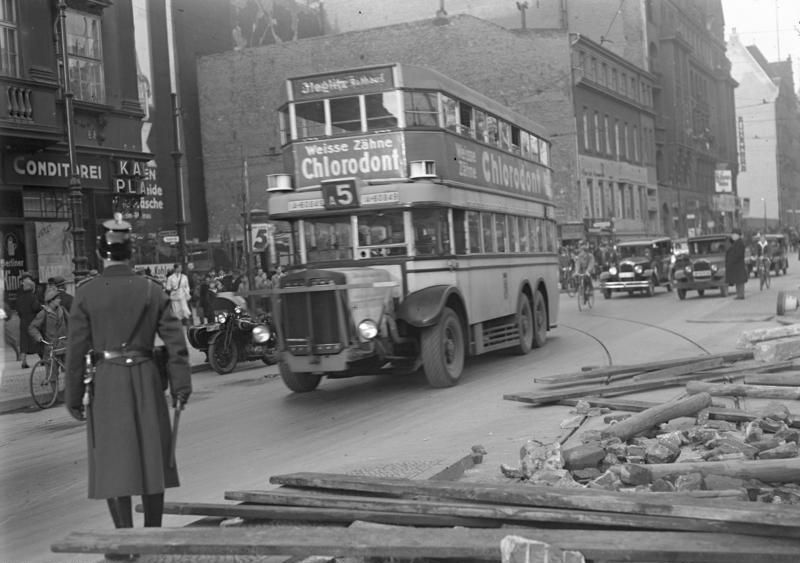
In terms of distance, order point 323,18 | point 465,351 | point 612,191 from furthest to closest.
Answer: point 612,191 → point 323,18 → point 465,351

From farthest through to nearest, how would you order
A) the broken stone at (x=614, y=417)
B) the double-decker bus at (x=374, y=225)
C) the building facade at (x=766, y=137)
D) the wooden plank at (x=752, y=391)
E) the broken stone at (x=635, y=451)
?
the building facade at (x=766, y=137) < the double-decker bus at (x=374, y=225) < the wooden plank at (x=752, y=391) < the broken stone at (x=614, y=417) < the broken stone at (x=635, y=451)

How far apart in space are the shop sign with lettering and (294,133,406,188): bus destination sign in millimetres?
11146

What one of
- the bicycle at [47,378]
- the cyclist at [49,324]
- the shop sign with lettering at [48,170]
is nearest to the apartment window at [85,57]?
the shop sign with lettering at [48,170]

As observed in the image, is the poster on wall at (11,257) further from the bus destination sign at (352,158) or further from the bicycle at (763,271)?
the bicycle at (763,271)

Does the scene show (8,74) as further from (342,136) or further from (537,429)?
(537,429)

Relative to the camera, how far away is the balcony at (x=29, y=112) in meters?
20.4

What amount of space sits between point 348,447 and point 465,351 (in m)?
5.20

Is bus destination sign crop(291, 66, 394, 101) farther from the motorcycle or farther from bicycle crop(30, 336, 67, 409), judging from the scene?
the motorcycle

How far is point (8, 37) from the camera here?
2078 centimetres

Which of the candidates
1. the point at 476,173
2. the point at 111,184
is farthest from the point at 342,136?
the point at 111,184

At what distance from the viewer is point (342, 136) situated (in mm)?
12672

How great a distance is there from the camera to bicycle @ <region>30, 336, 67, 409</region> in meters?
13.5

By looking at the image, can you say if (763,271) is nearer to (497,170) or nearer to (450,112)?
(497,170)

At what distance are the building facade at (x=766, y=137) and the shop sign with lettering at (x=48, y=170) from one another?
272 feet
